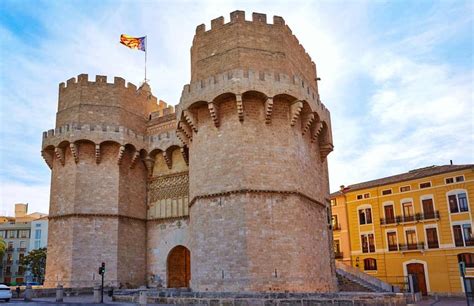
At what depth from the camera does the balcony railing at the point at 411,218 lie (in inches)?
1110

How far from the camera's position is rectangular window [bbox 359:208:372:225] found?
32162mm

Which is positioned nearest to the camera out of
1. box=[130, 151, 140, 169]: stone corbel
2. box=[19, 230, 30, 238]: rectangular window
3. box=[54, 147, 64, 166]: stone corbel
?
box=[54, 147, 64, 166]: stone corbel

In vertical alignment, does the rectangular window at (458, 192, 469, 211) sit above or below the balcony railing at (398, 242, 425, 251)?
above

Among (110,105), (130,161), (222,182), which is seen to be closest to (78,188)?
(130,161)

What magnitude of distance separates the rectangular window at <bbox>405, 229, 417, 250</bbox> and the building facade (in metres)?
45.3

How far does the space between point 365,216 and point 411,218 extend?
3831mm

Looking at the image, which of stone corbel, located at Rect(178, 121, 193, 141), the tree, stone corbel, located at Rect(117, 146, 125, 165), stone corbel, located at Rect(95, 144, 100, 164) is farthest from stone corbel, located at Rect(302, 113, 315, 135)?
the tree

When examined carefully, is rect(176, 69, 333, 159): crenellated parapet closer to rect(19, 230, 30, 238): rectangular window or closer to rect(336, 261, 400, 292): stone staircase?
rect(336, 261, 400, 292): stone staircase

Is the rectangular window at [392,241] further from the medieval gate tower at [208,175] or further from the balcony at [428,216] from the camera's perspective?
the medieval gate tower at [208,175]

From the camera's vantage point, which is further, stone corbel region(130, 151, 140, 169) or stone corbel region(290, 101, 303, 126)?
stone corbel region(130, 151, 140, 169)

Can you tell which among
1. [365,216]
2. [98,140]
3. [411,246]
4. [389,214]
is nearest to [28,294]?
[98,140]

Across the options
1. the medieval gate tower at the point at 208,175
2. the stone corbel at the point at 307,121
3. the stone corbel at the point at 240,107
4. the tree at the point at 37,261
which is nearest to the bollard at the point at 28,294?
the medieval gate tower at the point at 208,175

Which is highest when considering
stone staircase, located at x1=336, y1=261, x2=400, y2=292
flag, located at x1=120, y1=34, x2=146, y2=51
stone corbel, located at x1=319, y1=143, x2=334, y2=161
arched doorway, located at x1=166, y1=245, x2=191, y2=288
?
flag, located at x1=120, y1=34, x2=146, y2=51

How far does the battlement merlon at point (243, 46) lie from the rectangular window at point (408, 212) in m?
15.9
